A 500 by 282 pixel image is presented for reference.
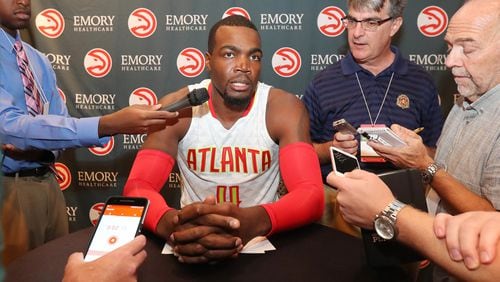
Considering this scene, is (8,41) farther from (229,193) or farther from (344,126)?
(344,126)

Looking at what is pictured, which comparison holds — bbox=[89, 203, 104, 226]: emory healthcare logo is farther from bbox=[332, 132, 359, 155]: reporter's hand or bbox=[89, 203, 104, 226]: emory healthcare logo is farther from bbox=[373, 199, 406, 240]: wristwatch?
bbox=[373, 199, 406, 240]: wristwatch

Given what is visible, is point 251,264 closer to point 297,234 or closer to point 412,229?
point 297,234

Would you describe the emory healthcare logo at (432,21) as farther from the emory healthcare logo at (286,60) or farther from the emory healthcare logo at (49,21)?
the emory healthcare logo at (49,21)

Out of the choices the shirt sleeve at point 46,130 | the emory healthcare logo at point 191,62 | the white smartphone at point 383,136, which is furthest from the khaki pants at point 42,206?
the white smartphone at point 383,136

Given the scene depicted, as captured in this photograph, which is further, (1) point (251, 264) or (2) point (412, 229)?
(1) point (251, 264)

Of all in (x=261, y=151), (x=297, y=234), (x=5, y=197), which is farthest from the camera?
(x=261, y=151)

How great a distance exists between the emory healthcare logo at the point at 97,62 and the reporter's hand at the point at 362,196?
2810 mm

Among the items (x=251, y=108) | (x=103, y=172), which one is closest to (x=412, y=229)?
(x=251, y=108)

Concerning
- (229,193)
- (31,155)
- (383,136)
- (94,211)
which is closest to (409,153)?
(383,136)

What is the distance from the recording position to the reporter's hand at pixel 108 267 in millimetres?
1070

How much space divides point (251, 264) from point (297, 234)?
31cm

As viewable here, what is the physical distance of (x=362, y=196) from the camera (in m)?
1.25

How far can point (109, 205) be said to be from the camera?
56.2 inches

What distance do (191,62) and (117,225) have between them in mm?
2412
